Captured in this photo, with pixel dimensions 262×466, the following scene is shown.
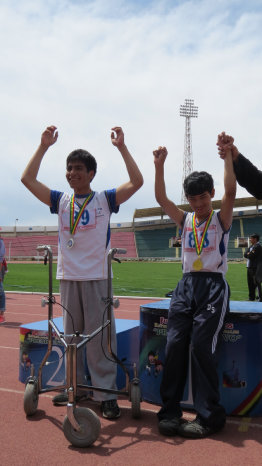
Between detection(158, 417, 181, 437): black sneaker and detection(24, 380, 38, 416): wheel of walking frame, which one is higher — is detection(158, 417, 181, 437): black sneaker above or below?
below

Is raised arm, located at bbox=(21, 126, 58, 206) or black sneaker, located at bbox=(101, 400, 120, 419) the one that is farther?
raised arm, located at bbox=(21, 126, 58, 206)

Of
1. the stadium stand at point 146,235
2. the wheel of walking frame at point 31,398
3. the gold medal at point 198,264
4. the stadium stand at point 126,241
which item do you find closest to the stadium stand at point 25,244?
the stadium stand at point 146,235

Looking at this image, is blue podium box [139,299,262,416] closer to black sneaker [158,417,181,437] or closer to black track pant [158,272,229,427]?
black track pant [158,272,229,427]

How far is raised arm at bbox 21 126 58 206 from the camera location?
3.53 m

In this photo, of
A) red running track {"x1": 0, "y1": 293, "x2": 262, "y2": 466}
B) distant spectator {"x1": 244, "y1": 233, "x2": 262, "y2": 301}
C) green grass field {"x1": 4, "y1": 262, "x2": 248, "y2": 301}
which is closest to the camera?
red running track {"x1": 0, "y1": 293, "x2": 262, "y2": 466}

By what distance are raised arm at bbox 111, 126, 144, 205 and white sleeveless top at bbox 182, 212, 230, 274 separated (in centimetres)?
58

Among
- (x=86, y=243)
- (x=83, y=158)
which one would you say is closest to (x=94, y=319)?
(x=86, y=243)

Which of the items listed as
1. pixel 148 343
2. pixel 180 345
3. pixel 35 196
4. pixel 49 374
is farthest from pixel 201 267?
pixel 49 374

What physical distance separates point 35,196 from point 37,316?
5.80 meters

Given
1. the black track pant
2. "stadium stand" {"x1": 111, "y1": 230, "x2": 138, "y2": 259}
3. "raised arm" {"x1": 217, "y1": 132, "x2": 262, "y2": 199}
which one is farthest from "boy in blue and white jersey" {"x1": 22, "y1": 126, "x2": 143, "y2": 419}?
"stadium stand" {"x1": 111, "y1": 230, "x2": 138, "y2": 259}

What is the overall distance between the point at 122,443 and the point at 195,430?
51 cm

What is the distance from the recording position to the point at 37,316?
8.84 metres

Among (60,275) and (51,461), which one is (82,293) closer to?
(60,275)

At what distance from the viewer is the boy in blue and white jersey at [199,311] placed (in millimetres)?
2904
